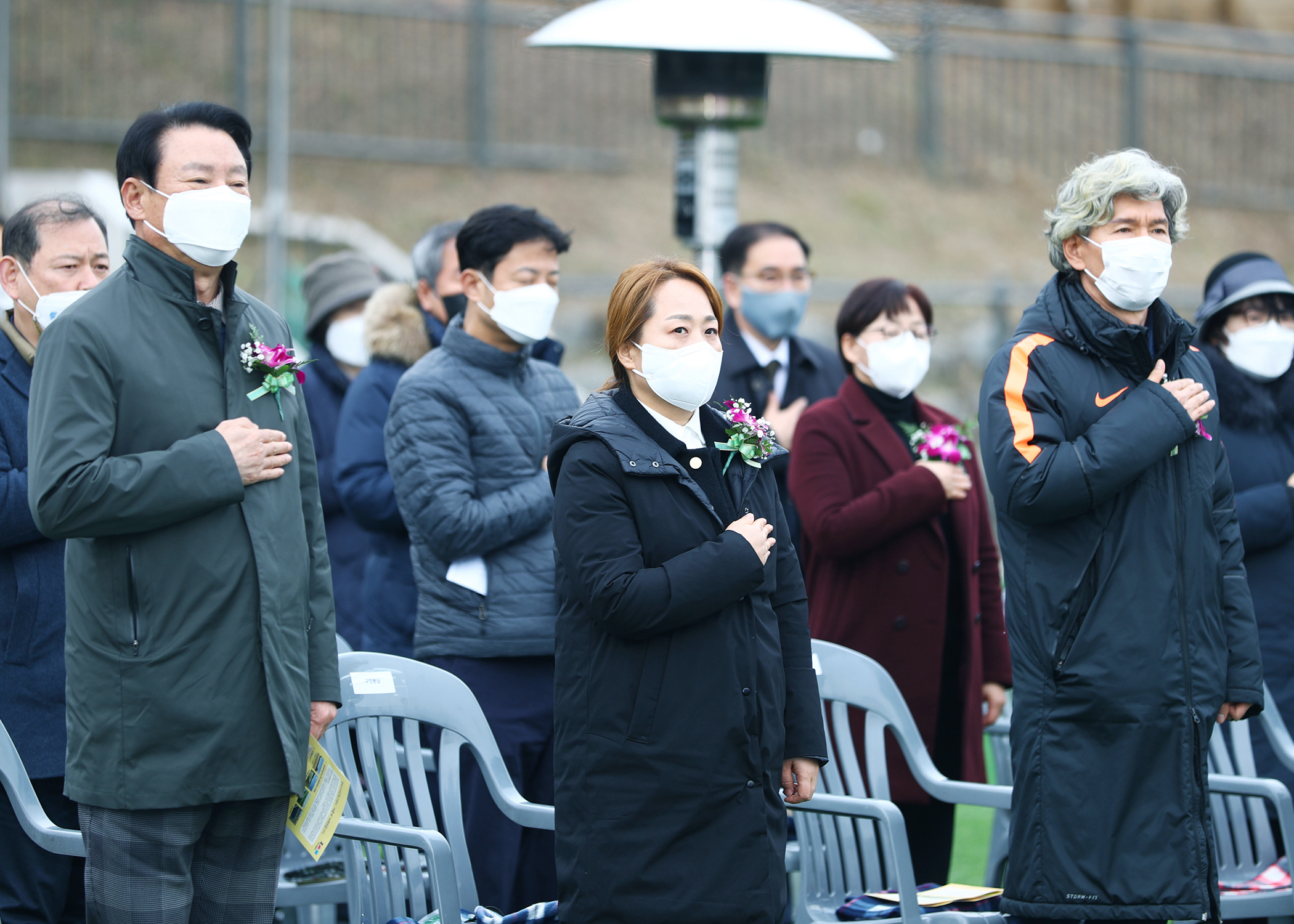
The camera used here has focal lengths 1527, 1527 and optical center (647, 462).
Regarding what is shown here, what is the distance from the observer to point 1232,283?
4.75m

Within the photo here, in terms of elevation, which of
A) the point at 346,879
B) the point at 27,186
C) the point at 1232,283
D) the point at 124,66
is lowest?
the point at 346,879

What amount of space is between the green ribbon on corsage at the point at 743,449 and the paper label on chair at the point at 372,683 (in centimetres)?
110

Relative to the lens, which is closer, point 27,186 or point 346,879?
point 346,879

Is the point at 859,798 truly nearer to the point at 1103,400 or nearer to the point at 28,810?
the point at 1103,400

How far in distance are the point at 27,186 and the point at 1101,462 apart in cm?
1222

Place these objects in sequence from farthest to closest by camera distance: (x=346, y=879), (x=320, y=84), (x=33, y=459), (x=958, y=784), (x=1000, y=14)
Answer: (x=1000, y=14) < (x=320, y=84) < (x=958, y=784) < (x=346, y=879) < (x=33, y=459)

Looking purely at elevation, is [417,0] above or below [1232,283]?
above

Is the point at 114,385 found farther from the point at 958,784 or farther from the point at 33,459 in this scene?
the point at 958,784

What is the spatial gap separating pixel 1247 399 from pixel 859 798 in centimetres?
185

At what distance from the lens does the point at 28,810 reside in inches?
136

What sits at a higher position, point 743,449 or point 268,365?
point 268,365

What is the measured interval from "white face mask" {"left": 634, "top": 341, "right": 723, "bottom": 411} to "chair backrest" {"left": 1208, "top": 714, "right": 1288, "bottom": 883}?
76.1 inches

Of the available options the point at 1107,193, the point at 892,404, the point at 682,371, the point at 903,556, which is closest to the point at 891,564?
the point at 903,556

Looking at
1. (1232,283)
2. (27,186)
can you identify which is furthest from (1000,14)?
(1232,283)
